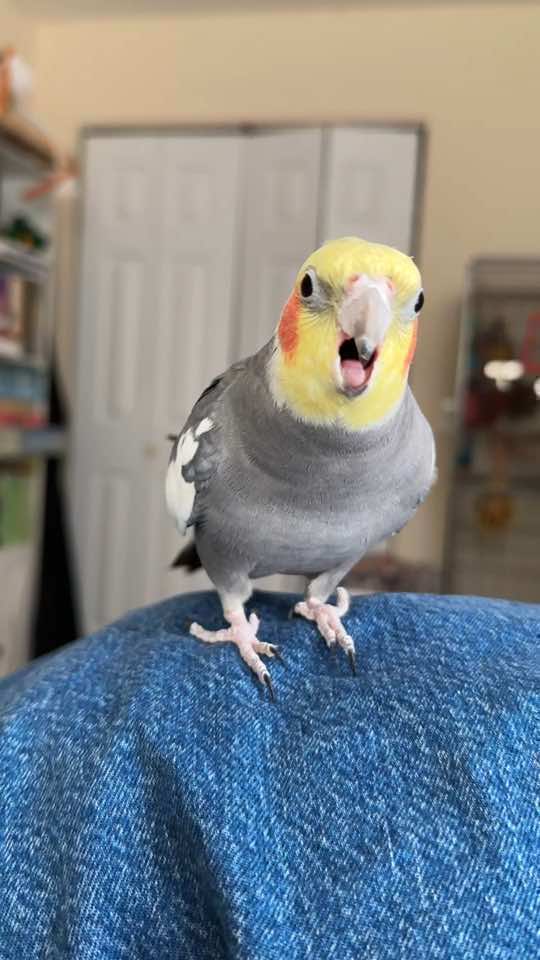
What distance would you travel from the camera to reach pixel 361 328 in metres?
0.48

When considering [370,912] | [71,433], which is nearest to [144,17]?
[71,433]

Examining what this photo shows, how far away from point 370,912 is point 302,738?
0.10 metres

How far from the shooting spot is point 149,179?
2.71m

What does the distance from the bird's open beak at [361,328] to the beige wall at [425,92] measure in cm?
212

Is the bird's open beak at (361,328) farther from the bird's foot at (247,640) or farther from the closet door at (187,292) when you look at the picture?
the closet door at (187,292)

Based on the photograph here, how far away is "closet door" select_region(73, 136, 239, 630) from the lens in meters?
2.65

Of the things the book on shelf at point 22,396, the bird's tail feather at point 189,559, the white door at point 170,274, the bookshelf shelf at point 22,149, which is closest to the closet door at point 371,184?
the white door at point 170,274

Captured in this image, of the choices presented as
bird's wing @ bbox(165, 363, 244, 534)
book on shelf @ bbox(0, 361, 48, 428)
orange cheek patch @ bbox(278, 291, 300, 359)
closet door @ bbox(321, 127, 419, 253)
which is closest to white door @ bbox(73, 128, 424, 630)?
closet door @ bbox(321, 127, 419, 253)

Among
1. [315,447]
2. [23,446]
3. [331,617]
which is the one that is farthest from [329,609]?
[23,446]

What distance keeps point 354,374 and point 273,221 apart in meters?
2.20

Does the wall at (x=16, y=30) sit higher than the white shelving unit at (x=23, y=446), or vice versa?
the wall at (x=16, y=30)

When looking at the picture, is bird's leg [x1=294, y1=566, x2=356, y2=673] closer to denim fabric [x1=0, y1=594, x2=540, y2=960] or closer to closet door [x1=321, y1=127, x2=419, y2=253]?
denim fabric [x1=0, y1=594, x2=540, y2=960]

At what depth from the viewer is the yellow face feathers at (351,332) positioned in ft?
1.60

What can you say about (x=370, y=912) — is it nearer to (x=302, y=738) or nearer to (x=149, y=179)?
(x=302, y=738)
